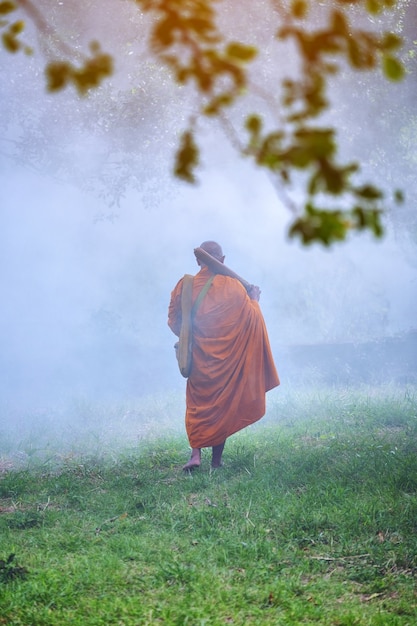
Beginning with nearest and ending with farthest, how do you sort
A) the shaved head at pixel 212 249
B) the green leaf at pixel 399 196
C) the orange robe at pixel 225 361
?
1. the green leaf at pixel 399 196
2. the orange robe at pixel 225 361
3. the shaved head at pixel 212 249

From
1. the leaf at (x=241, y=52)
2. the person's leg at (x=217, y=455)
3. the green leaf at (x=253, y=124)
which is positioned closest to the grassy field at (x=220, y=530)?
the person's leg at (x=217, y=455)

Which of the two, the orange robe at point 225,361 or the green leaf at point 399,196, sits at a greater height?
the green leaf at point 399,196

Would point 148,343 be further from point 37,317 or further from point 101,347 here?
point 37,317

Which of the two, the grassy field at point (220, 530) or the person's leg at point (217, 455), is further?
the person's leg at point (217, 455)

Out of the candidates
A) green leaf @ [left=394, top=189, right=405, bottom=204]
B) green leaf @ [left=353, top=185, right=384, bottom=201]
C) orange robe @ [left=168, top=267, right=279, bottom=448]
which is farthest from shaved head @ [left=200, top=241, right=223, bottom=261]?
green leaf @ [left=353, top=185, right=384, bottom=201]

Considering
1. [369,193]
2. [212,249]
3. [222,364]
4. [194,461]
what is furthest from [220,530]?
[369,193]

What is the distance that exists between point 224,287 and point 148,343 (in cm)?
691

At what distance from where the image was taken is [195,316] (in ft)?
21.5

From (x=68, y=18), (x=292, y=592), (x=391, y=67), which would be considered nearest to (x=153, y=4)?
(x=391, y=67)

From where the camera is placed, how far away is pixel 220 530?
177 inches

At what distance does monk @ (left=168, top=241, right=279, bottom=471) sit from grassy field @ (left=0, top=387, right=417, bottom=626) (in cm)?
33

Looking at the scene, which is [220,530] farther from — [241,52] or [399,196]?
[241,52]

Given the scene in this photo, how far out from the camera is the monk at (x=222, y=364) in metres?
6.26

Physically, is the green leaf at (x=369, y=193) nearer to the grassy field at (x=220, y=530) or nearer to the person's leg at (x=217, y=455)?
the grassy field at (x=220, y=530)
